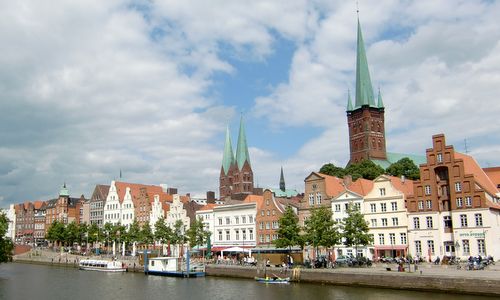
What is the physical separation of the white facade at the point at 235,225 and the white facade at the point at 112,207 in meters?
45.0

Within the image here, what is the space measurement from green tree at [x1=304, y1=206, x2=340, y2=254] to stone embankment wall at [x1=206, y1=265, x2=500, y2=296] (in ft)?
20.2

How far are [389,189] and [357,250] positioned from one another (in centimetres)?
1071

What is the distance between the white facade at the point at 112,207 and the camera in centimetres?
14125

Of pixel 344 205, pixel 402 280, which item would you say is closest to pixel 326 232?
pixel 344 205

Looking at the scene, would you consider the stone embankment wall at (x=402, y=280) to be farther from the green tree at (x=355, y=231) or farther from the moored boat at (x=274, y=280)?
the green tree at (x=355, y=231)

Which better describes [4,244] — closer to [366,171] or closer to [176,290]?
[176,290]

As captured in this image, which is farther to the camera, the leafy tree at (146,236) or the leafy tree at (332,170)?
the leafy tree at (332,170)

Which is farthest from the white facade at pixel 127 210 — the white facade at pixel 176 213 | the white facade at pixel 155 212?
the white facade at pixel 176 213

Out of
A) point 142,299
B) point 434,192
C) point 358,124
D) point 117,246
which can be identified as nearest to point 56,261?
point 117,246

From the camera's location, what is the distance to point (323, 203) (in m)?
86.5

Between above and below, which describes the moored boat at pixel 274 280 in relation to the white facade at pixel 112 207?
below

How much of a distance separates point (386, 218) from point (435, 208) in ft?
27.2

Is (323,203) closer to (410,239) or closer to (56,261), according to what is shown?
(410,239)

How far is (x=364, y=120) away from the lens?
169 meters
